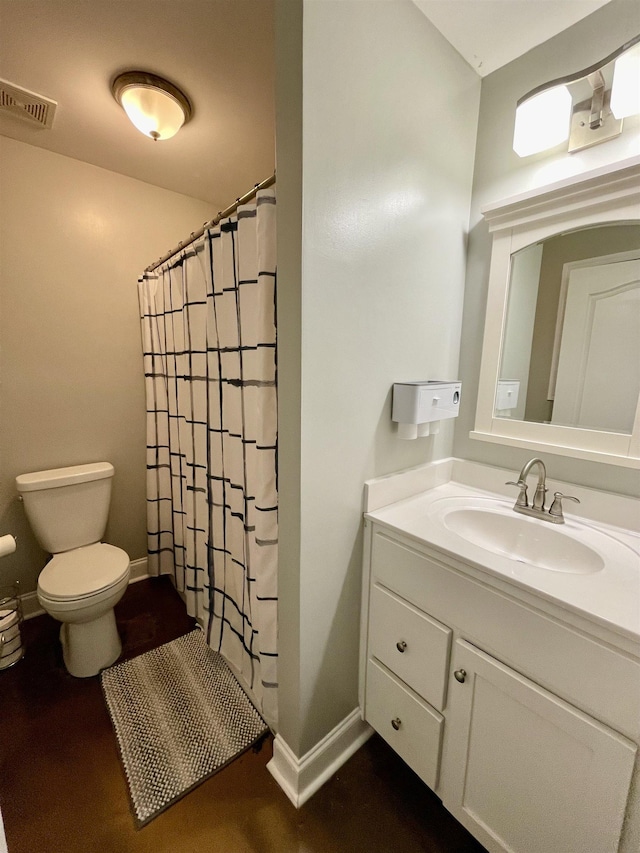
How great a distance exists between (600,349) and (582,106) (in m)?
0.78

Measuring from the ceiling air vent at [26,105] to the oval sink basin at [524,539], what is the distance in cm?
221

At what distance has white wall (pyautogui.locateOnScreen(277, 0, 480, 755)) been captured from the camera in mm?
889

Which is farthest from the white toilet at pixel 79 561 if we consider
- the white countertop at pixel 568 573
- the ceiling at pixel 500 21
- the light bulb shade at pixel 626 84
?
the light bulb shade at pixel 626 84

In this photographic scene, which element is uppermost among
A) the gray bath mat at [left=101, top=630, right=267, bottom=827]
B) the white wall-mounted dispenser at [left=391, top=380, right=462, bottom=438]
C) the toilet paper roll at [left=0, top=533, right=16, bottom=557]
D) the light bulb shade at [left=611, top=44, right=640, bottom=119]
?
the light bulb shade at [left=611, top=44, right=640, bottom=119]

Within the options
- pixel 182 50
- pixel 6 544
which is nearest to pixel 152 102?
pixel 182 50

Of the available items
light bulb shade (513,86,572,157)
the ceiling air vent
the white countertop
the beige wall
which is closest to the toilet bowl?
the beige wall

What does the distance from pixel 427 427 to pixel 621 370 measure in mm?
635

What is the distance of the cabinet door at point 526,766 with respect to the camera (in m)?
0.69

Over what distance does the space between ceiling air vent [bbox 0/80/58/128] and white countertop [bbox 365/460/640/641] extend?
1.96 metres

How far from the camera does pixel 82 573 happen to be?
154 centimetres

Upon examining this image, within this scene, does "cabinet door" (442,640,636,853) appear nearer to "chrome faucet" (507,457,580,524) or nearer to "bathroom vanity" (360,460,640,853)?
"bathroom vanity" (360,460,640,853)

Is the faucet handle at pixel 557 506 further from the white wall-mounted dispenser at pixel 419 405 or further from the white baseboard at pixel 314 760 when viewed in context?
the white baseboard at pixel 314 760

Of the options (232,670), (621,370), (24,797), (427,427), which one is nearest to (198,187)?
(427,427)

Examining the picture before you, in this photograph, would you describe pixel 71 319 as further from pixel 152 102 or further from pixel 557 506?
pixel 557 506
